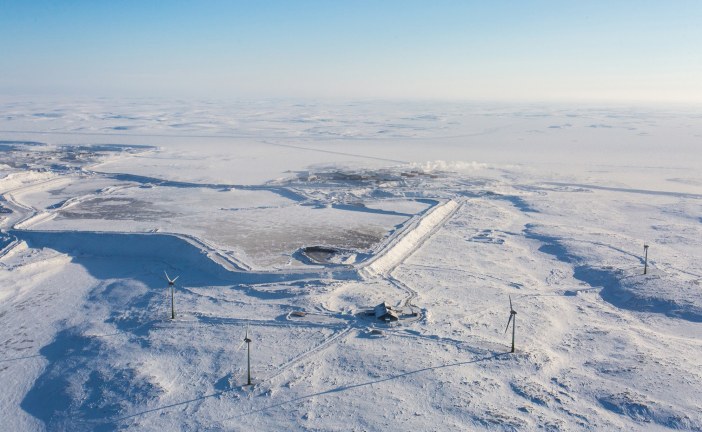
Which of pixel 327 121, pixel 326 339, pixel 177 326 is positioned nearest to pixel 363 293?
pixel 326 339

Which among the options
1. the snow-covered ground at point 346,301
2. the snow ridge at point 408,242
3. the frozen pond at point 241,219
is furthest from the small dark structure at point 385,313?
the frozen pond at point 241,219

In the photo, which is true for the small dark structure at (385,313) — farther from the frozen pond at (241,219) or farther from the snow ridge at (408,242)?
the frozen pond at (241,219)

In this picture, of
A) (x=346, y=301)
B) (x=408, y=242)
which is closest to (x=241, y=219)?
(x=408, y=242)

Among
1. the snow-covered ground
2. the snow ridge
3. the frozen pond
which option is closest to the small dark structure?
the snow-covered ground

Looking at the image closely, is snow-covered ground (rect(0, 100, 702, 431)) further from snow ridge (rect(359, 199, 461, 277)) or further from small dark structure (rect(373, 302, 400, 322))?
small dark structure (rect(373, 302, 400, 322))

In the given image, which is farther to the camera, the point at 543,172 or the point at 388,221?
the point at 543,172

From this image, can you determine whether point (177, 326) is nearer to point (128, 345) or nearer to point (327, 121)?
point (128, 345)
